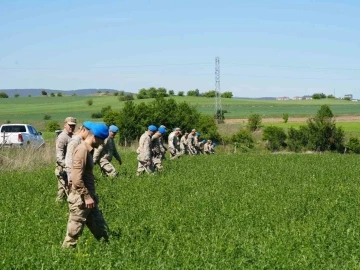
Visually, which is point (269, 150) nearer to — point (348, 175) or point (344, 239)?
point (348, 175)

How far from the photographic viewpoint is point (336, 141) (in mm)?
60906

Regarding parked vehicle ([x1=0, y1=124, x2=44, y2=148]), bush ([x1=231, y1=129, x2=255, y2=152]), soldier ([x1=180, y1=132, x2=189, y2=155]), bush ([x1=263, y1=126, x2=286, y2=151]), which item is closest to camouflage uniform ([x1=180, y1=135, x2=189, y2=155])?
soldier ([x1=180, y1=132, x2=189, y2=155])

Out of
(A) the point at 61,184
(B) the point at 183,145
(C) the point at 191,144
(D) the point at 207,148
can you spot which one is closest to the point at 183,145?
(B) the point at 183,145

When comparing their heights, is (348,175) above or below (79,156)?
below

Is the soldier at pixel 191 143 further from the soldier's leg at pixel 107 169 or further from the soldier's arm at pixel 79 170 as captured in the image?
the soldier's arm at pixel 79 170

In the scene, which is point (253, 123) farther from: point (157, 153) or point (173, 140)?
point (157, 153)

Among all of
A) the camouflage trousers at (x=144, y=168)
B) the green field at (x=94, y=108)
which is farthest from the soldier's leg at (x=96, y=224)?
the green field at (x=94, y=108)

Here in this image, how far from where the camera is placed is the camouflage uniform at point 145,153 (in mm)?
21203

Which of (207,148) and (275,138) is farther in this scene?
(275,138)

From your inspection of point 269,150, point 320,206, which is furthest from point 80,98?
point 320,206

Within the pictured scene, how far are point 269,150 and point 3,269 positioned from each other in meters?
56.7

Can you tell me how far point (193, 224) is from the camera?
12.1 meters

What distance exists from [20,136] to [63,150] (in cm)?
1783

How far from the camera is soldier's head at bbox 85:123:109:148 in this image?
32.8ft
